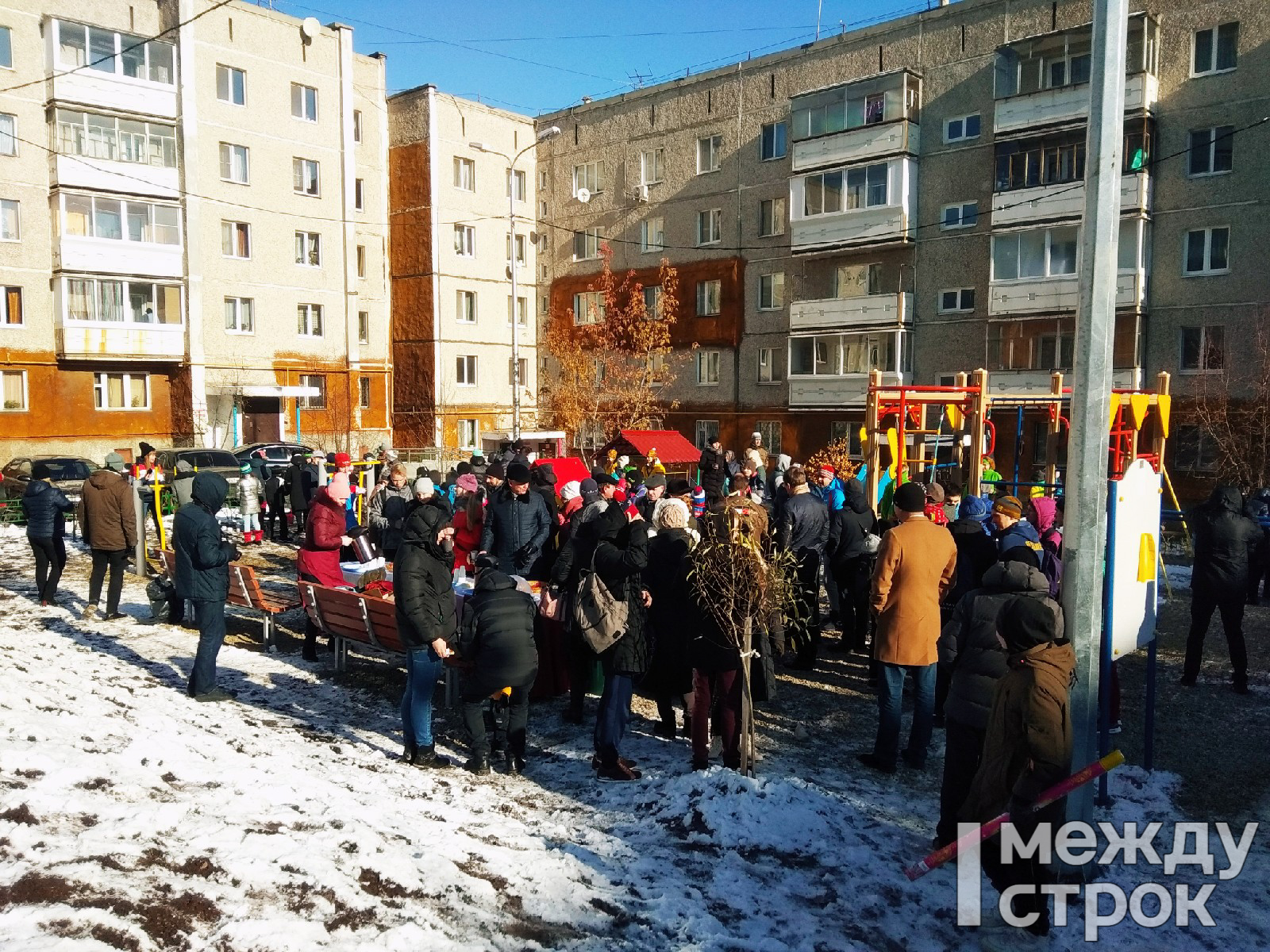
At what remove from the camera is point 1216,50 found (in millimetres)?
26234

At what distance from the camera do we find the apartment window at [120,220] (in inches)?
1200

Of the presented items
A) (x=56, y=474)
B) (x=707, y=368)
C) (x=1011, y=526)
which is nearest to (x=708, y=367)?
(x=707, y=368)

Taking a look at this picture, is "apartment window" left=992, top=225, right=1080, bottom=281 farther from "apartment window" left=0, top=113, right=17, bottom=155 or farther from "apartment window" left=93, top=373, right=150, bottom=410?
"apartment window" left=0, top=113, right=17, bottom=155

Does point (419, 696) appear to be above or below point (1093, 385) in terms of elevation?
below

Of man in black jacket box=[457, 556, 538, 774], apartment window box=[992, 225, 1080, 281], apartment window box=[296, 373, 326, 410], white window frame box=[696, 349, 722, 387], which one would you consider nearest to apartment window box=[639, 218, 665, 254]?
white window frame box=[696, 349, 722, 387]

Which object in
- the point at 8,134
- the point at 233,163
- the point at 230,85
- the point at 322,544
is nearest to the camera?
the point at 322,544

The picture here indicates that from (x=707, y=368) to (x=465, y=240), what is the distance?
1197cm

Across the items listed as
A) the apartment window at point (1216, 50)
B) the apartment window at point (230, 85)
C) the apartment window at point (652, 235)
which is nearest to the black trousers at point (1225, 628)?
the apartment window at point (1216, 50)

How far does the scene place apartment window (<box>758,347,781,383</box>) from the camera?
3534 cm

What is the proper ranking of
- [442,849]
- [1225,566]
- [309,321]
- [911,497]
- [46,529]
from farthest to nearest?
[309,321]
[46,529]
[1225,566]
[911,497]
[442,849]

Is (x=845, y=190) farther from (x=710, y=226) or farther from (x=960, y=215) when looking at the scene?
(x=710, y=226)

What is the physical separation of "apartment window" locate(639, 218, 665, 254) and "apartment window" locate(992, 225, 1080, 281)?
44.9ft

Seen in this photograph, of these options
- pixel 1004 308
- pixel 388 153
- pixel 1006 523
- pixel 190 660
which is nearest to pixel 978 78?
pixel 1004 308

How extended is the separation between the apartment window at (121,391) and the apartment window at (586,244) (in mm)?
17846
